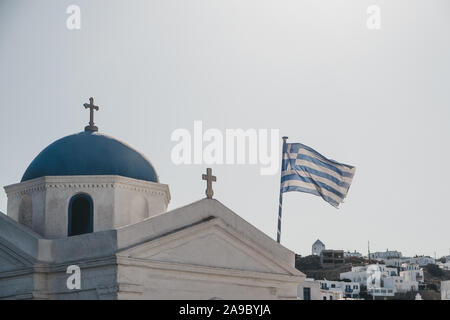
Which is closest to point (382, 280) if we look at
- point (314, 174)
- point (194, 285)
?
point (314, 174)

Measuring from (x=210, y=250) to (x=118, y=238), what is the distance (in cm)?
342

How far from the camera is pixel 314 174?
30484mm

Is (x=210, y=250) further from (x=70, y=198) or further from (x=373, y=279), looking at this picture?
(x=373, y=279)

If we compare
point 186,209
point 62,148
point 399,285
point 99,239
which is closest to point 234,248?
point 186,209

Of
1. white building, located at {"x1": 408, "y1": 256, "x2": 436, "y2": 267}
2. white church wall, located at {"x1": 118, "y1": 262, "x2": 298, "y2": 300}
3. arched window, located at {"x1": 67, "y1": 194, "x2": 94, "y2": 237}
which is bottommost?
white church wall, located at {"x1": 118, "y1": 262, "x2": 298, "y2": 300}

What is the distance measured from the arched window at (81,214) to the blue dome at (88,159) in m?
0.84

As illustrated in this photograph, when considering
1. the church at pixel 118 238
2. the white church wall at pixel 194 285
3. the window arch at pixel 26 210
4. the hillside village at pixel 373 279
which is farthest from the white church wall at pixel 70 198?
the hillside village at pixel 373 279

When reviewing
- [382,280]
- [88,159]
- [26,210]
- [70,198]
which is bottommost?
[26,210]

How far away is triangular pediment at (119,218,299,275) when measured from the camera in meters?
23.6

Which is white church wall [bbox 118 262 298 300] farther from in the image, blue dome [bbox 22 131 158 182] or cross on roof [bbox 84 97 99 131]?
cross on roof [bbox 84 97 99 131]

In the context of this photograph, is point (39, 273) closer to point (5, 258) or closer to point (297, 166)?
point (5, 258)

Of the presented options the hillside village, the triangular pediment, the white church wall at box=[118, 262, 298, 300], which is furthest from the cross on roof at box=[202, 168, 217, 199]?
the hillside village

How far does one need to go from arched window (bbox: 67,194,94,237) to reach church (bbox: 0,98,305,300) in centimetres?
3
